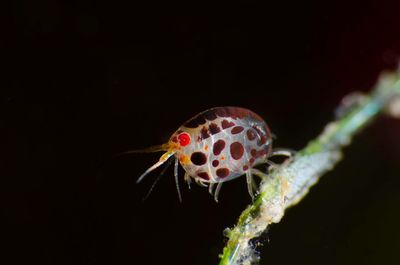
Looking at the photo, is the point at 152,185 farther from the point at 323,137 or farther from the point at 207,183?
the point at 323,137

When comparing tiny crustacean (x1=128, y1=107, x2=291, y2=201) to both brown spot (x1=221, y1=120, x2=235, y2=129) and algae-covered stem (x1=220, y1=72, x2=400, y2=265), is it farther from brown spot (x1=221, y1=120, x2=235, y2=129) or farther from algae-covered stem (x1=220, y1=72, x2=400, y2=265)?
algae-covered stem (x1=220, y1=72, x2=400, y2=265)

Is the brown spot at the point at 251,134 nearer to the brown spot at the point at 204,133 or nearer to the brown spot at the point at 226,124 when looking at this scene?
the brown spot at the point at 226,124

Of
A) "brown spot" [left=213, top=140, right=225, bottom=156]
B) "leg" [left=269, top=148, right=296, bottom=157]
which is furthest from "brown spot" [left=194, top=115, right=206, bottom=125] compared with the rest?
"leg" [left=269, top=148, right=296, bottom=157]

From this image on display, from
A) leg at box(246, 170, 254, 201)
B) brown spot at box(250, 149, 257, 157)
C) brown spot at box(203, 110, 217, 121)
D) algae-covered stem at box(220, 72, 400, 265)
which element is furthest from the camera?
brown spot at box(250, 149, 257, 157)

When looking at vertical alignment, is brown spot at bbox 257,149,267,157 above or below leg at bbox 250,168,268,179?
above

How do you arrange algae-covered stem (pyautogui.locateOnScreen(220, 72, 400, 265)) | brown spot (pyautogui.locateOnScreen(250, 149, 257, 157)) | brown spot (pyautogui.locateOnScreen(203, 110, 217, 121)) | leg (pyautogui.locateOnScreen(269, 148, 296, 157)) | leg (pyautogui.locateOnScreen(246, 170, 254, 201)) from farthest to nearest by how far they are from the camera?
→ 1. leg (pyautogui.locateOnScreen(269, 148, 296, 157))
2. brown spot (pyautogui.locateOnScreen(250, 149, 257, 157))
3. brown spot (pyautogui.locateOnScreen(203, 110, 217, 121))
4. leg (pyautogui.locateOnScreen(246, 170, 254, 201))
5. algae-covered stem (pyautogui.locateOnScreen(220, 72, 400, 265))

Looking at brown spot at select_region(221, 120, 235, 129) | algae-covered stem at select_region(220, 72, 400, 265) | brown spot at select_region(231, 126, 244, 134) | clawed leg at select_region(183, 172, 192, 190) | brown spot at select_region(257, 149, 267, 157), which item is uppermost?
brown spot at select_region(221, 120, 235, 129)

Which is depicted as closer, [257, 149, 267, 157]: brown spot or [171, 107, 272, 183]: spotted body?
[171, 107, 272, 183]: spotted body


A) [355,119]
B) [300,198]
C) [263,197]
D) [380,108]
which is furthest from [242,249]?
[380,108]

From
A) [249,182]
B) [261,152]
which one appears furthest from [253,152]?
[249,182]

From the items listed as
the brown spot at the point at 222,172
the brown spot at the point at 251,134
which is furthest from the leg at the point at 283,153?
the brown spot at the point at 222,172
